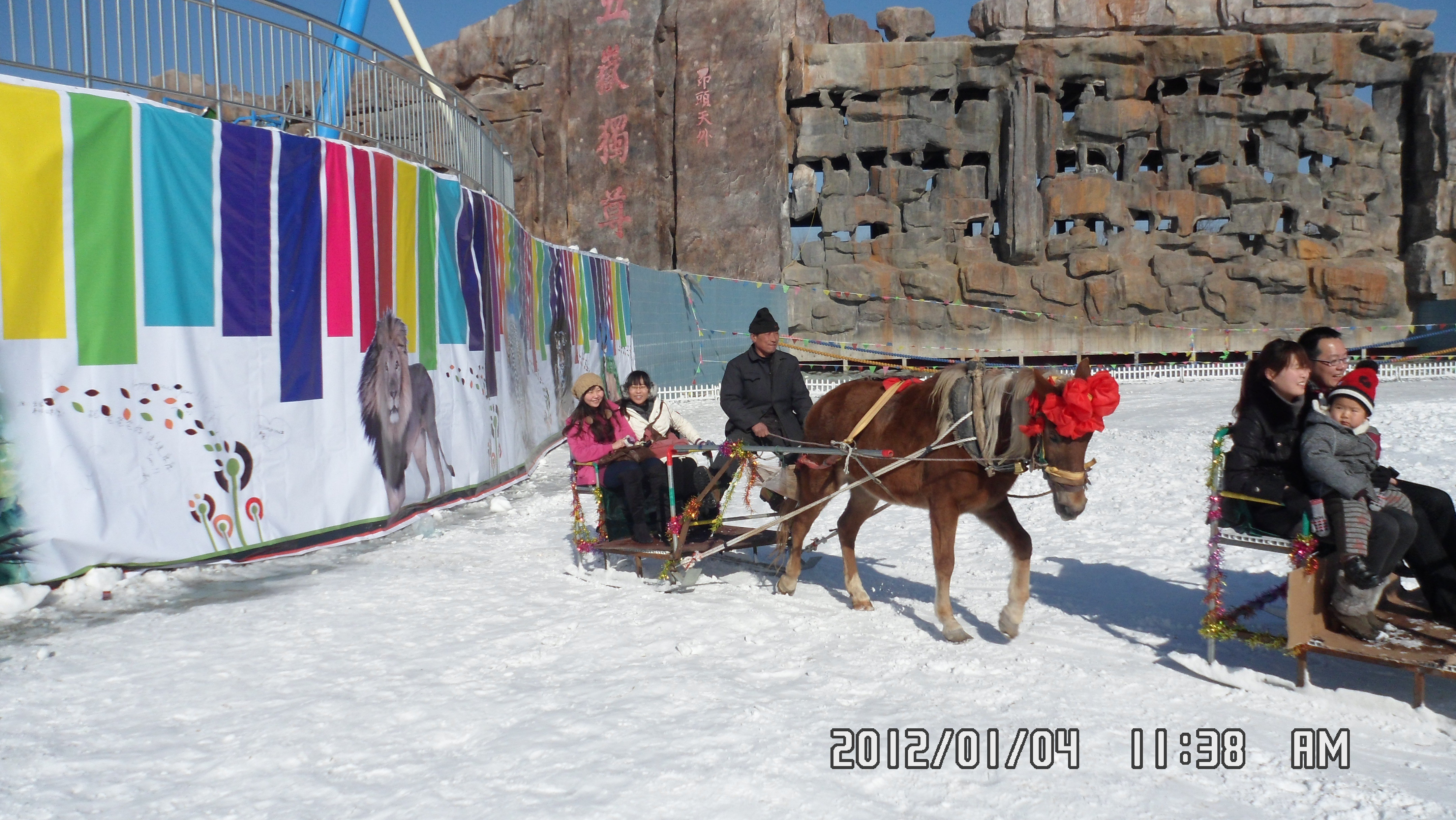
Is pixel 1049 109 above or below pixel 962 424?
above

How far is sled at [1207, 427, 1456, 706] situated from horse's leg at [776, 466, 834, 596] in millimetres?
2320

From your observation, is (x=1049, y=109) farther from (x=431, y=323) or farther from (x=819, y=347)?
(x=431, y=323)

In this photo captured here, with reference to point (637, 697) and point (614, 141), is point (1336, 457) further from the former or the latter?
point (614, 141)

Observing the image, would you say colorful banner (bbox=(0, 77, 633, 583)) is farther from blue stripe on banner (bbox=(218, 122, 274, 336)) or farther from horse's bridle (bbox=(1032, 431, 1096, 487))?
horse's bridle (bbox=(1032, 431, 1096, 487))

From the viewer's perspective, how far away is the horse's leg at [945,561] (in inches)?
205

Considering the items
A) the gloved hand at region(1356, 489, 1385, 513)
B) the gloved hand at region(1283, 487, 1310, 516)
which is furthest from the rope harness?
the gloved hand at region(1356, 489, 1385, 513)

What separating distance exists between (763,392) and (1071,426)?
8.92 feet

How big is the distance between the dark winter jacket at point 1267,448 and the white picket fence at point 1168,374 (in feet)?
51.9

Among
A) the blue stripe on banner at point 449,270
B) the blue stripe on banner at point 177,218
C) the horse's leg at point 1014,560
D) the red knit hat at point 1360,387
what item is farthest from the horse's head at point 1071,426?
the blue stripe on banner at point 449,270

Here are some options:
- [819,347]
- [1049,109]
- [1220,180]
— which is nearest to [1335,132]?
[1220,180]

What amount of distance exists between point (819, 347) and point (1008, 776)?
23202 millimetres

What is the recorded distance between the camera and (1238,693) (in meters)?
4.36

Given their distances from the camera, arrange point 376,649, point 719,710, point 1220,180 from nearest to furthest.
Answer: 1. point 719,710
2. point 376,649
3. point 1220,180

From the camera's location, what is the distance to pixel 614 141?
91.8ft
